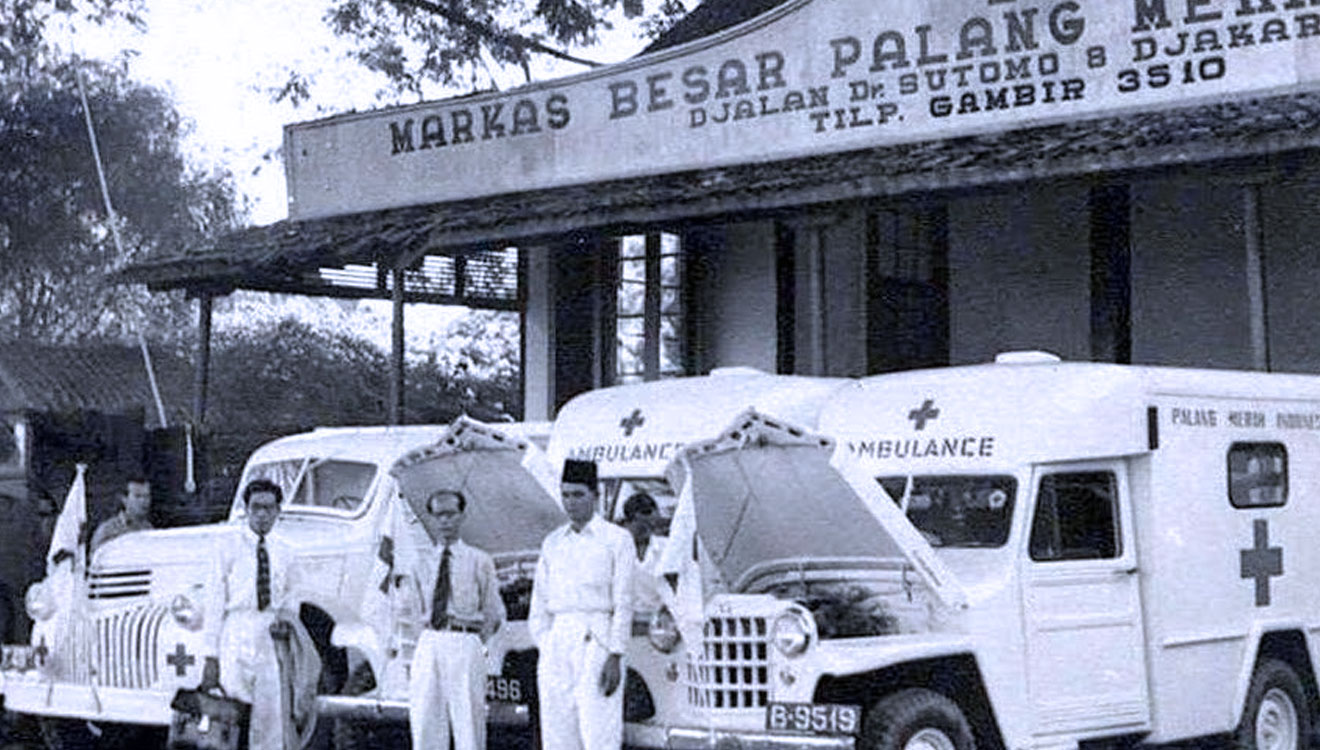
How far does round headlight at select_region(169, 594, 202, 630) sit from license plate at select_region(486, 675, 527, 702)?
159cm

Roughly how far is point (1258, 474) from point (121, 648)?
20.7 ft

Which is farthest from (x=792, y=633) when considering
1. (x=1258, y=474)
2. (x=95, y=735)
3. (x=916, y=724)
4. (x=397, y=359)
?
(x=397, y=359)

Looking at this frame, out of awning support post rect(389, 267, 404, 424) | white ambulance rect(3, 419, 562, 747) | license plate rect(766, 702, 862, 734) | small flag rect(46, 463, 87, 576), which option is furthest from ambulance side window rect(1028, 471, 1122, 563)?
awning support post rect(389, 267, 404, 424)

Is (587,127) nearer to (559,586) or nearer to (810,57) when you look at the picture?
(810,57)

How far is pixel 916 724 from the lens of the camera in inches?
351

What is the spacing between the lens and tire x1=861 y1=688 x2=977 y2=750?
28.9 feet

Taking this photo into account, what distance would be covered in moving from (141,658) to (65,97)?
1212 inches

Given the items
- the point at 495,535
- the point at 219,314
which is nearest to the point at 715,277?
the point at 495,535

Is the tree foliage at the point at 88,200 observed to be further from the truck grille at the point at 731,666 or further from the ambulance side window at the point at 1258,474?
the truck grille at the point at 731,666

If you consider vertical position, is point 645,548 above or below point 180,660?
above

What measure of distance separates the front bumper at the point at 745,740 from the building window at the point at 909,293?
30.1 feet

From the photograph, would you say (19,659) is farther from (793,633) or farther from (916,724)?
(916,724)

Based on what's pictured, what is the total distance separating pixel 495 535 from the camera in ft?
37.8

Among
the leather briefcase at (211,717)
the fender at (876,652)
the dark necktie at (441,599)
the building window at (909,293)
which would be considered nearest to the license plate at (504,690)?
the dark necktie at (441,599)
